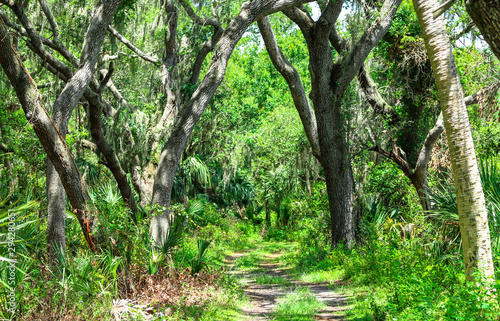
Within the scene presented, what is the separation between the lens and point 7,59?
582cm

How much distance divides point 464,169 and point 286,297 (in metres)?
4.22

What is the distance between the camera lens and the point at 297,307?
6879mm

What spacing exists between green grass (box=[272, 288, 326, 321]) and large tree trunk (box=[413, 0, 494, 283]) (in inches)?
102

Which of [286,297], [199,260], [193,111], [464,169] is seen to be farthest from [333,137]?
[464,169]

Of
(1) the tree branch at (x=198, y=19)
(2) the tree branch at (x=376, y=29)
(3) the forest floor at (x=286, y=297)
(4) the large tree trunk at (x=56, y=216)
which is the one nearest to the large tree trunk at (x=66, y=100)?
(4) the large tree trunk at (x=56, y=216)

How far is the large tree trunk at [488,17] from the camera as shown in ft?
11.5

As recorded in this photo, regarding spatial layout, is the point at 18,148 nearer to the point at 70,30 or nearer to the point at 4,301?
the point at 70,30

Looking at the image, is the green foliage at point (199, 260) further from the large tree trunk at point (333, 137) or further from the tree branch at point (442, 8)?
the tree branch at point (442, 8)

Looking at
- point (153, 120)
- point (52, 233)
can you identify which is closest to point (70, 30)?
point (153, 120)

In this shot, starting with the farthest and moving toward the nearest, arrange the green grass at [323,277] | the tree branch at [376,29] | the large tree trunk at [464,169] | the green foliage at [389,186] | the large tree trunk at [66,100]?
the green foliage at [389,186] < the tree branch at [376,29] < the green grass at [323,277] < the large tree trunk at [66,100] < the large tree trunk at [464,169]

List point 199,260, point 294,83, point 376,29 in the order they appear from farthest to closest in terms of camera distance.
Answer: point 294,83 < point 376,29 < point 199,260

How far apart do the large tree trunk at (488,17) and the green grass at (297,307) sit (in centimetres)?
435

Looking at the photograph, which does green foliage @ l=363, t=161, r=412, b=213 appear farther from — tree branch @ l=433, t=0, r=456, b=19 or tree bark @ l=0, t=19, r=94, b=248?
tree bark @ l=0, t=19, r=94, b=248

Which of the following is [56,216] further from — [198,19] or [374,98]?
[374,98]
